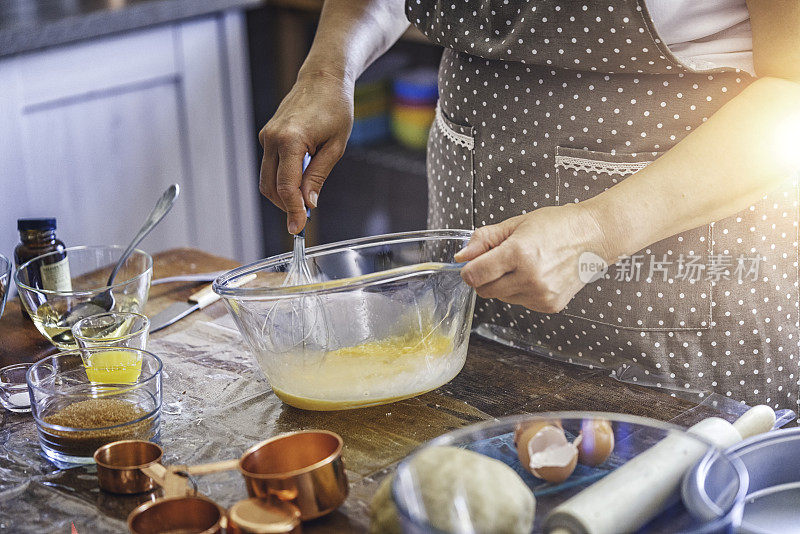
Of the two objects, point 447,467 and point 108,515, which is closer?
point 447,467

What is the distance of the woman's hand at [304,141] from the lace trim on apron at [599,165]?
0.93 ft

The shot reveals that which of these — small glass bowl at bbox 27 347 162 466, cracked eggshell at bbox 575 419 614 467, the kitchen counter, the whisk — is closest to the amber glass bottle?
small glass bowl at bbox 27 347 162 466

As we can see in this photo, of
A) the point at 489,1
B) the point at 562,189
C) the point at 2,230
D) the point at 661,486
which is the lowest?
the point at 2,230

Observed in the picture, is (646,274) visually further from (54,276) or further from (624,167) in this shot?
(54,276)

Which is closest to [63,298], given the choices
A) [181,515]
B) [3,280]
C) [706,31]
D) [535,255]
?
[3,280]

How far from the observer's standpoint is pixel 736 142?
2.83 ft

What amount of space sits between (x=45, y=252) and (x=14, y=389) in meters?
0.26

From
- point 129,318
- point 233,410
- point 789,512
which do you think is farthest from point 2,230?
point 789,512

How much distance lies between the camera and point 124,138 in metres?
2.43

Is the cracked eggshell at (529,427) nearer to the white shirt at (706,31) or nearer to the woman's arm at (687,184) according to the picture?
the woman's arm at (687,184)

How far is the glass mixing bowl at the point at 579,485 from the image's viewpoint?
0.58 m

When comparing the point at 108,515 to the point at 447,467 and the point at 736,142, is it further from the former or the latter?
the point at 736,142

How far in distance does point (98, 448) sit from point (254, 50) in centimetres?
215

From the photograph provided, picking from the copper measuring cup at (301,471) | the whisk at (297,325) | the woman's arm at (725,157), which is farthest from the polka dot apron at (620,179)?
the copper measuring cup at (301,471)
